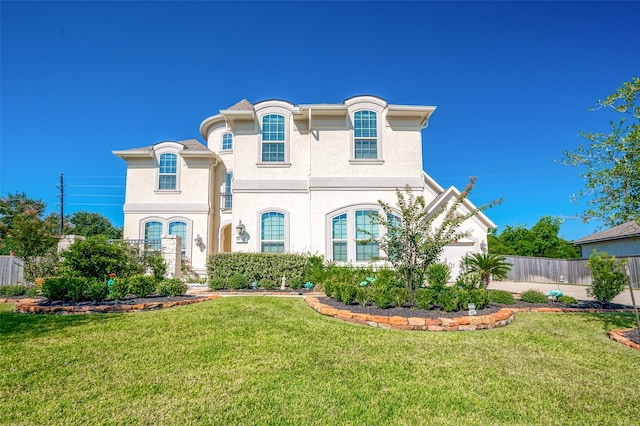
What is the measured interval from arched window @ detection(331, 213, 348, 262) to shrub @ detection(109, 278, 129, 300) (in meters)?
7.24

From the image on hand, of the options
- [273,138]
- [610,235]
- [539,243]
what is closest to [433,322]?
[273,138]

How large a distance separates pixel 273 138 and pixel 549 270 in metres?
19.1

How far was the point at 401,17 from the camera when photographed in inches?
452

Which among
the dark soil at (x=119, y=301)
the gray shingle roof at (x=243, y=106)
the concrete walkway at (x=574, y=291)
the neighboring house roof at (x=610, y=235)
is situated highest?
the gray shingle roof at (x=243, y=106)

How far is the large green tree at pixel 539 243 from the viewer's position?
1106 inches

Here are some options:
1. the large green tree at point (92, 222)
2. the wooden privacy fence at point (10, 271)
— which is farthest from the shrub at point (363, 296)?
the large green tree at point (92, 222)

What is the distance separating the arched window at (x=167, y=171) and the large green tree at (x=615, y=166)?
50.8ft

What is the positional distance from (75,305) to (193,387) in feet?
19.9

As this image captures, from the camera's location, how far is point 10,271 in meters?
12.8

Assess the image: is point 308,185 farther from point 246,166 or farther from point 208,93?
point 208,93

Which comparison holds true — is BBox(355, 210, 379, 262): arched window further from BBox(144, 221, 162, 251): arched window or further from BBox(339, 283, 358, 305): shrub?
BBox(144, 221, 162, 251): arched window

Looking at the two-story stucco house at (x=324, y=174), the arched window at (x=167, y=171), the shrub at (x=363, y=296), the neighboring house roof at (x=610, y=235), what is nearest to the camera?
the shrub at (x=363, y=296)

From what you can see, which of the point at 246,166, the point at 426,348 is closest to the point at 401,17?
the point at 246,166

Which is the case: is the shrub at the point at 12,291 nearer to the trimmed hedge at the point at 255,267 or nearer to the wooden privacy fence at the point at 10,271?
the wooden privacy fence at the point at 10,271
